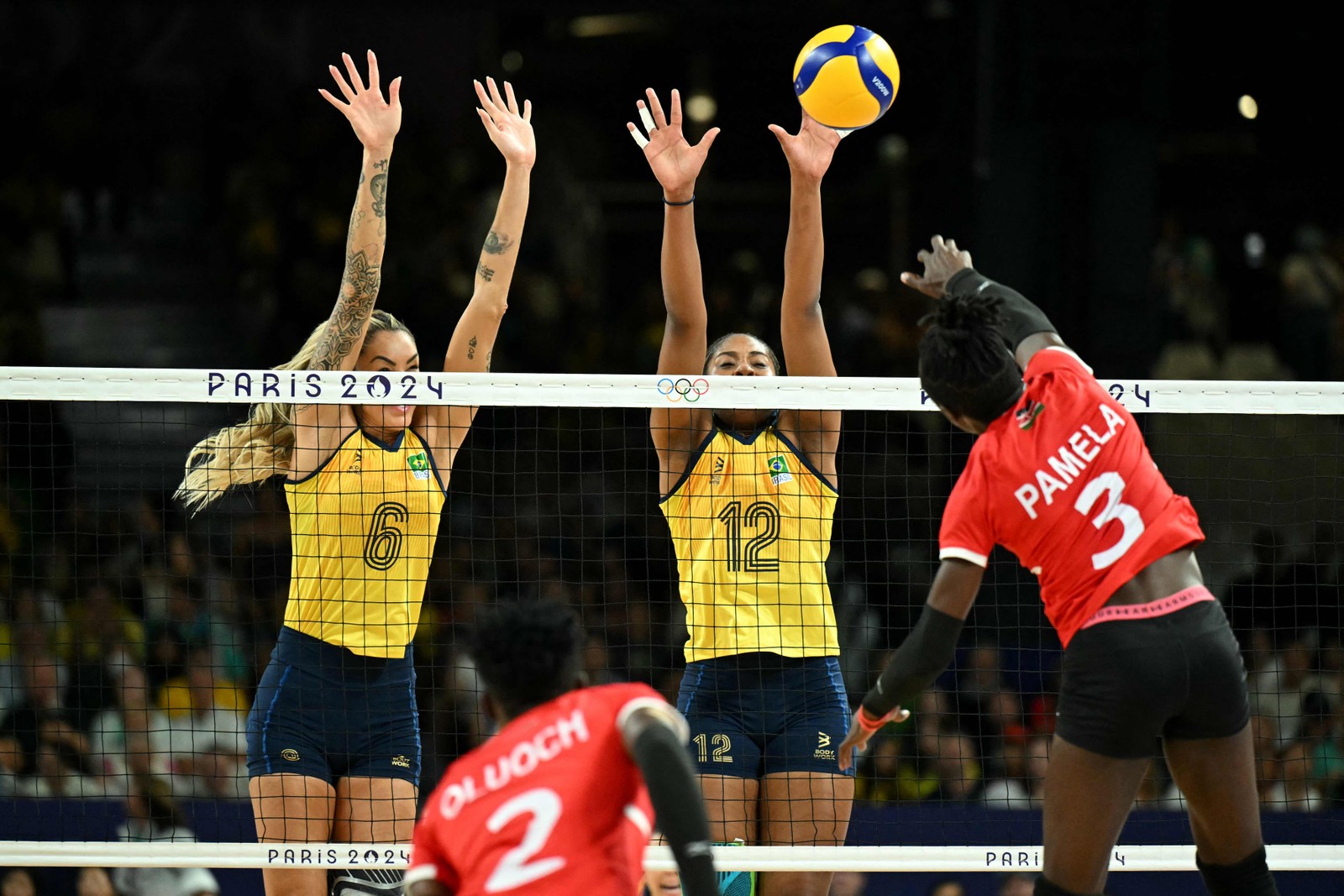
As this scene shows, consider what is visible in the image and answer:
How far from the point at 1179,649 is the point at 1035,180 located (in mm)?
9533

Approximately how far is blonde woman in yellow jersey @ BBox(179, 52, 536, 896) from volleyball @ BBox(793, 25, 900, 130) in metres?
1.30

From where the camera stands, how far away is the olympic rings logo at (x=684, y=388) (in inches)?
238

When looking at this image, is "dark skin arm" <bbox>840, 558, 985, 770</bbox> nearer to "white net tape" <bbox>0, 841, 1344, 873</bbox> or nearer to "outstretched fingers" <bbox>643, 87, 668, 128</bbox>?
"white net tape" <bbox>0, 841, 1344, 873</bbox>

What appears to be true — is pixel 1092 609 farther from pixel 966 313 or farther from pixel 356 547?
pixel 356 547

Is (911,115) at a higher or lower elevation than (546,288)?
higher

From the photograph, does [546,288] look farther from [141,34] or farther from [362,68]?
[141,34]

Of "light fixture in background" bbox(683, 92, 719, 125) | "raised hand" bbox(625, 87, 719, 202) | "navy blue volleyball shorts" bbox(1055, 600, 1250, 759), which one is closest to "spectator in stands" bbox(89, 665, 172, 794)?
"raised hand" bbox(625, 87, 719, 202)

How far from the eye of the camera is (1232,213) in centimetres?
1652

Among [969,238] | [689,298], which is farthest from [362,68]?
[689,298]

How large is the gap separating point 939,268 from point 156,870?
20.6 ft

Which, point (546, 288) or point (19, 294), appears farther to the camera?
point (546, 288)

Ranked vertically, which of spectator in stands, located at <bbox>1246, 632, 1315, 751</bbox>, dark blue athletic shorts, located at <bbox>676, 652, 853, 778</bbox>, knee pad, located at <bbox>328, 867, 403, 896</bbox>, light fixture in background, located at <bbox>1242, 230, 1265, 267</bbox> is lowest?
knee pad, located at <bbox>328, 867, 403, 896</bbox>

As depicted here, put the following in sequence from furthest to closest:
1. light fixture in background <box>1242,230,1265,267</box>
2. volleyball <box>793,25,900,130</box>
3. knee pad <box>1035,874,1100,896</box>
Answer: light fixture in background <box>1242,230,1265,267</box> → volleyball <box>793,25,900,130</box> → knee pad <box>1035,874,1100,896</box>

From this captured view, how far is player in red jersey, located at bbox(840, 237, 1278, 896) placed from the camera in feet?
14.9
